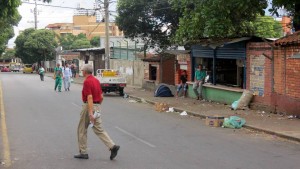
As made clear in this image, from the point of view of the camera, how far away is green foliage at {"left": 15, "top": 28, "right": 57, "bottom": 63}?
79875mm

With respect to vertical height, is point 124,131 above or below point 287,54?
below

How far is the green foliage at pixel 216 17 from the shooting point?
15.9 m

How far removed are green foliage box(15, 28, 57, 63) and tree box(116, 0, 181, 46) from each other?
178 feet

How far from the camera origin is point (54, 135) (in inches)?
438

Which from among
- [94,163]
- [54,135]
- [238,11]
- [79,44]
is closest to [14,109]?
[54,135]

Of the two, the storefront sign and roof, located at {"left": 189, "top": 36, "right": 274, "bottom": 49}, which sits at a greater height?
roof, located at {"left": 189, "top": 36, "right": 274, "bottom": 49}

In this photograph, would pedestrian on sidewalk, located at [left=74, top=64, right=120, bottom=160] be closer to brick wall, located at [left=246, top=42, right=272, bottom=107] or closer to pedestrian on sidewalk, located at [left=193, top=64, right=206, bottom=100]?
brick wall, located at [left=246, top=42, right=272, bottom=107]

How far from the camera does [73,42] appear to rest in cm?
9156

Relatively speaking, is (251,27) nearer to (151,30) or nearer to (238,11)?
(238,11)

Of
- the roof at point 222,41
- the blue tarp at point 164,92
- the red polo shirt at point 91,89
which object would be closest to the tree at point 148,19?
the blue tarp at point 164,92

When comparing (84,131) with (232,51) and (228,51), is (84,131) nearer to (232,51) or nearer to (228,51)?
(232,51)

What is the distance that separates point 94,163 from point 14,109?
35.2 ft

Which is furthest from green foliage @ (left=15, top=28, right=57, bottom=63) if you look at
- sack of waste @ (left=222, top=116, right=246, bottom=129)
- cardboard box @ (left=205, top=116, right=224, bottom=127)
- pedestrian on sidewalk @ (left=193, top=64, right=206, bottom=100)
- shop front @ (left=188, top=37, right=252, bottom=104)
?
sack of waste @ (left=222, top=116, right=246, bottom=129)

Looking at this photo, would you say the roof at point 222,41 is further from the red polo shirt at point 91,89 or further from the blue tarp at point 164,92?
the red polo shirt at point 91,89
